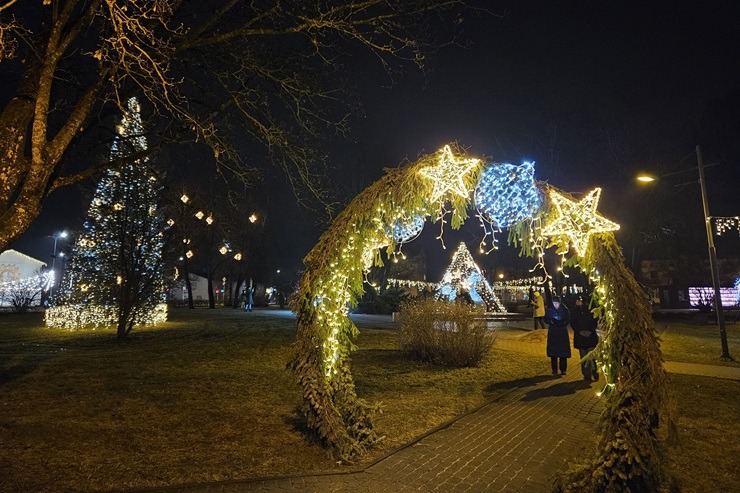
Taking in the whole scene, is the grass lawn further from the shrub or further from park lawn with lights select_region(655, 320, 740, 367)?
park lawn with lights select_region(655, 320, 740, 367)

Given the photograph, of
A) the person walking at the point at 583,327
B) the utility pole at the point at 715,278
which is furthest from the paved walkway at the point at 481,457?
the utility pole at the point at 715,278

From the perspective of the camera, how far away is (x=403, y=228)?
19.2ft

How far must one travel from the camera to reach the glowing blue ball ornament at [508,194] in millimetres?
5148

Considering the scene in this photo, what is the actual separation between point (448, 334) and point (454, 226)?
5495mm

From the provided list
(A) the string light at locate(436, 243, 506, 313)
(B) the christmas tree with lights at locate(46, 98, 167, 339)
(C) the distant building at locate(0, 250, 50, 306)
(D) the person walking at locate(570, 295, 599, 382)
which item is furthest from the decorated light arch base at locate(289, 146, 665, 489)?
(C) the distant building at locate(0, 250, 50, 306)

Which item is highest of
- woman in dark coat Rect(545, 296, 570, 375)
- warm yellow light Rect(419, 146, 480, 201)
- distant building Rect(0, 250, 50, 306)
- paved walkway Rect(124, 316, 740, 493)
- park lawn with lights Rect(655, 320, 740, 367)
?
distant building Rect(0, 250, 50, 306)

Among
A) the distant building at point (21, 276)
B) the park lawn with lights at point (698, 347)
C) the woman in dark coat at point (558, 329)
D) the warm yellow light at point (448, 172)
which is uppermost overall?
the distant building at point (21, 276)

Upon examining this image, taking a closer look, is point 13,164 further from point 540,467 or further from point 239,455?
point 540,467

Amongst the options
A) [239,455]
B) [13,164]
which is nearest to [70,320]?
[13,164]

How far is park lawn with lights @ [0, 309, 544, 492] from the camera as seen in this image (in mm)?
4289

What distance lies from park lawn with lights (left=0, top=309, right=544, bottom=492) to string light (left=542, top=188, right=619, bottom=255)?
3069mm

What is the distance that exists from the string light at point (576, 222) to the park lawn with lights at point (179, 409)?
3.07 meters

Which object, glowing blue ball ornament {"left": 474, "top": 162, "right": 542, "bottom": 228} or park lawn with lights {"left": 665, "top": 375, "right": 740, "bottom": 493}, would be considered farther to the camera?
glowing blue ball ornament {"left": 474, "top": 162, "right": 542, "bottom": 228}

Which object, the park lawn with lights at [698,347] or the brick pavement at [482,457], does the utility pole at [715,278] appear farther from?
the brick pavement at [482,457]
